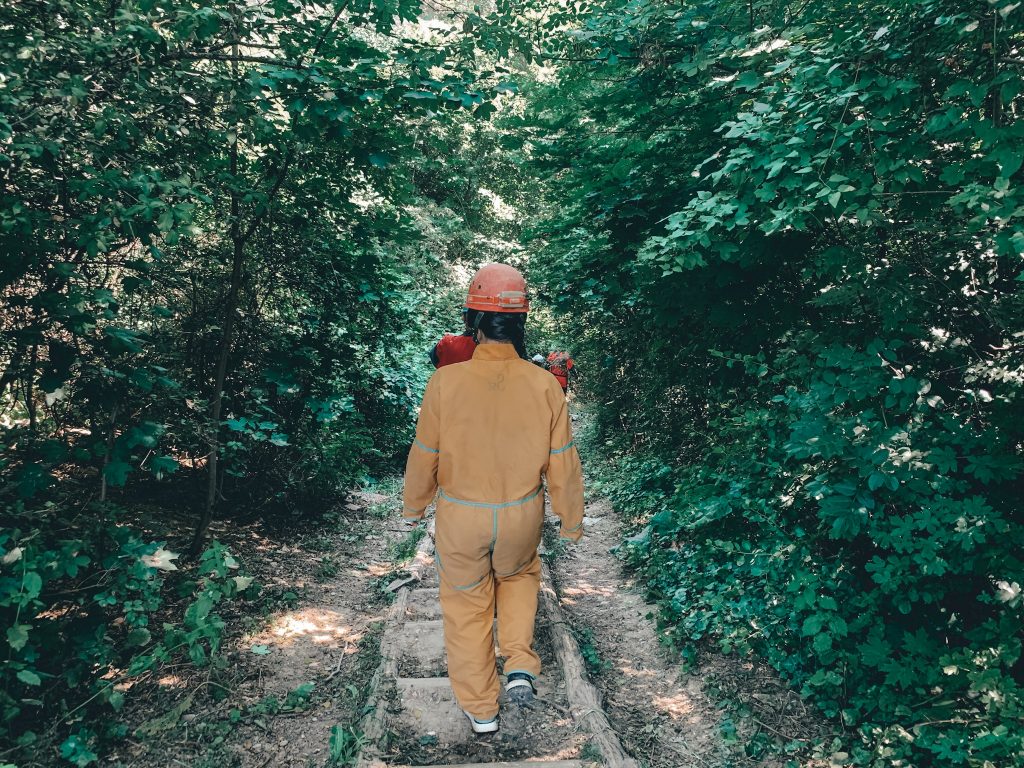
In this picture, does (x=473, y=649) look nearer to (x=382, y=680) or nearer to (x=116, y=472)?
(x=382, y=680)

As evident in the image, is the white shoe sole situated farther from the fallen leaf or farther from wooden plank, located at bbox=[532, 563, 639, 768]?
the fallen leaf

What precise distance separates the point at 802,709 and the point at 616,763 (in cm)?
126

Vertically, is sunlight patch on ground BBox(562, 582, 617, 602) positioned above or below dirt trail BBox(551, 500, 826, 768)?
below

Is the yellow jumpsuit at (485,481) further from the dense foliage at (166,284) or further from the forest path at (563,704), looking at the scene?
the dense foliage at (166,284)

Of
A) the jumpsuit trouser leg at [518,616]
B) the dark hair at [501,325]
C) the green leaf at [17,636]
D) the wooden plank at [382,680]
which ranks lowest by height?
the wooden plank at [382,680]

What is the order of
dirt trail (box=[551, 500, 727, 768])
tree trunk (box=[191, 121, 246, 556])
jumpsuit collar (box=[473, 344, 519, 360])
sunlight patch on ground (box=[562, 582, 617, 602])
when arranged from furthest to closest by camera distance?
sunlight patch on ground (box=[562, 582, 617, 602]) < tree trunk (box=[191, 121, 246, 556]) < dirt trail (box=[551, 500, 727, 768]) < jumpsuit collar (box=[473, 344, 519, 360])

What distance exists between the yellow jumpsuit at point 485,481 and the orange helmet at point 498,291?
21 cm

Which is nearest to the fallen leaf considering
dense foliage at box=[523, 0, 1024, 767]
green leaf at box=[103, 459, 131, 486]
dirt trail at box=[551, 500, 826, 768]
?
green leaf at box=[103, 459, 131, 486]

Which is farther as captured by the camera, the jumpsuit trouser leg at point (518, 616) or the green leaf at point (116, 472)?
the jumpsuit trouser leg at point (518, 616)

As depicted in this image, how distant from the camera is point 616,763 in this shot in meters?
2.91

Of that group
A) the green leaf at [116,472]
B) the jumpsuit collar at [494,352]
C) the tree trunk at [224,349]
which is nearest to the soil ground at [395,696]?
the tree trunk at [224,349]

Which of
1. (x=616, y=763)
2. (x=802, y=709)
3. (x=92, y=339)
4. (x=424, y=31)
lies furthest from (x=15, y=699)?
(x=424, y=31)

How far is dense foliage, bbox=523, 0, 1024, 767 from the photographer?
8.70ft

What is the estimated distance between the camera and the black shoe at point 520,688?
10.3 ft
